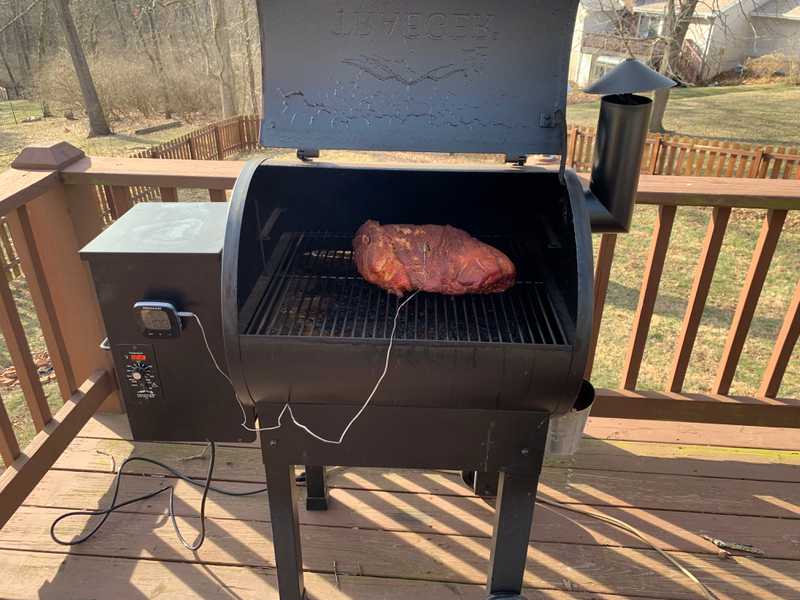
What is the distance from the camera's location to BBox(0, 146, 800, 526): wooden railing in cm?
190

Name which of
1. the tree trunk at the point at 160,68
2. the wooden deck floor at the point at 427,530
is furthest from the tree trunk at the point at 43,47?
the wooden deck floor at the point at 427,530

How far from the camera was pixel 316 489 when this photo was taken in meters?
2.01

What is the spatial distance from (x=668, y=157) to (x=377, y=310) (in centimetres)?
914

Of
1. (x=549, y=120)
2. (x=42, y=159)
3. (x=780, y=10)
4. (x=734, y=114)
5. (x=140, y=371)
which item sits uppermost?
(x=780, y=10)

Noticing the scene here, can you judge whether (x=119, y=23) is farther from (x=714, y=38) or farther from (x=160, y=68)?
(x=714, y=38)

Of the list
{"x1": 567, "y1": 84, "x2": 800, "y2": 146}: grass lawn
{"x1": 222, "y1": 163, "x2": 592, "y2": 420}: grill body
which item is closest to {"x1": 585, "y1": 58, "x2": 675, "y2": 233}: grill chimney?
{"x1": 222, "y1": 163, "x2": 592, "y2": 420}: grill body

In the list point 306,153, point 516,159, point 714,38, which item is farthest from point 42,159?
point 714,38

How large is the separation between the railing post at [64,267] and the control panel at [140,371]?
43cm

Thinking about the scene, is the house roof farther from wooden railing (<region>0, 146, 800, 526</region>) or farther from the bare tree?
wooden railing (<region>0, 146, 800, 526</region>)

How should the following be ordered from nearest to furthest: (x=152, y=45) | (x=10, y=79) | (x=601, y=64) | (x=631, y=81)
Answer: (x=631, y=81) → (x=152, y=45) → (x=10, y=79) → (x=601, y=64)

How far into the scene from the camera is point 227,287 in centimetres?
118

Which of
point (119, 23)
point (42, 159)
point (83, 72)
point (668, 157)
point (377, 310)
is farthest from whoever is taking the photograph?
point (119, 23)

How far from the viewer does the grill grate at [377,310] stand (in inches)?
51.3

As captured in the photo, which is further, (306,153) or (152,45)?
(152,45)
